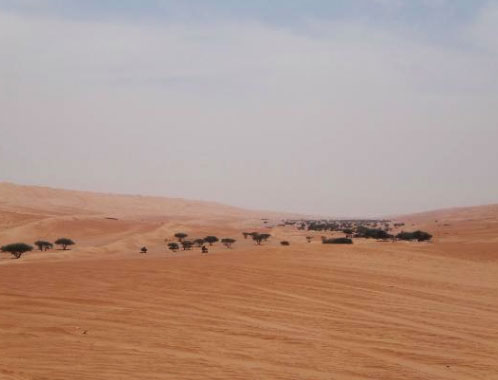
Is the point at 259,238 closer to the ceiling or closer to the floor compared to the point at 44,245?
closer to the ceiling

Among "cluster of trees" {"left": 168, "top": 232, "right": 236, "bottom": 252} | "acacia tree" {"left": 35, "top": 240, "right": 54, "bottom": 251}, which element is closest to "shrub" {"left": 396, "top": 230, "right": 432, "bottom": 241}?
"cluster of trees" {"left": 168, "top": 232, "right": 236, "bottom": 252}

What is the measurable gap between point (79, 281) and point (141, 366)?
267 inches

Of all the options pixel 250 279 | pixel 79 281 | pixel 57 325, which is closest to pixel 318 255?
pixel 250 279

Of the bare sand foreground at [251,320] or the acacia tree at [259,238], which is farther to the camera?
the acacia tree at [259,238]

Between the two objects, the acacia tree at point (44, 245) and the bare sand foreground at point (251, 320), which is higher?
the bare sand foreground at point (251, 320)

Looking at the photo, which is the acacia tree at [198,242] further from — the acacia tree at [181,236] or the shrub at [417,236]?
the shrub at [417,236]

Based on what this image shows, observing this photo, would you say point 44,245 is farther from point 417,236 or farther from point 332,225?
point 332,225

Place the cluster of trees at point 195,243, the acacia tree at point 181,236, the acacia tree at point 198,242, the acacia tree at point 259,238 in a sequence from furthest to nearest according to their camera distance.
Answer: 1. the acacia tree at point 181,236
2. the acacia tree at point 198,242
3. the acacia tree at point 259,238
4. the cluster of trees at point 195,243

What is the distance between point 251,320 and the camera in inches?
337

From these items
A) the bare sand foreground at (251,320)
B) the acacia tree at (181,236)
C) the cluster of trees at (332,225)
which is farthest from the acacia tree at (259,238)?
the cluster of trees at (332,225)

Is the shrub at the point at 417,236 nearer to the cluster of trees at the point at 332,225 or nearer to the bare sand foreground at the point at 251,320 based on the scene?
the cluster of trees at the point at 332,225

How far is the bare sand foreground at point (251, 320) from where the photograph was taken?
6176 millimetres

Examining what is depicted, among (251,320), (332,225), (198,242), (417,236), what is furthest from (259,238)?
(332,225)

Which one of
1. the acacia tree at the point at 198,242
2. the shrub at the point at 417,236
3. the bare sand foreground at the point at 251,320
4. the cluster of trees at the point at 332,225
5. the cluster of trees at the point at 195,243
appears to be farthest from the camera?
the cluster of trees at the point at 332,225
